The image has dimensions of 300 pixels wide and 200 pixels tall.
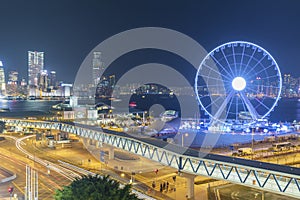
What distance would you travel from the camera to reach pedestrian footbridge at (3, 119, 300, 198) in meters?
20.4

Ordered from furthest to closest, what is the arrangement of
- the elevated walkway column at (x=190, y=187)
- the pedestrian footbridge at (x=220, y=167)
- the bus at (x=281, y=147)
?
the bus at (x=281, y=147), the elevated walkway column at (x=190, y=187), the pedestrian footbridge at (x=220, y=167)

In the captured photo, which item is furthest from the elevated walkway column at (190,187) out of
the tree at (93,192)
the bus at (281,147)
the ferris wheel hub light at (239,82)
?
the ferris wheel hub light at (239,82)

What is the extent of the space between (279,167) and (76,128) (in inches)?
1140


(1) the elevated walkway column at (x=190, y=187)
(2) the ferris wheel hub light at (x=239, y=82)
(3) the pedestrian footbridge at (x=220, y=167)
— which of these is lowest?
(1) the elevated walkway column at (x=190, y=187)

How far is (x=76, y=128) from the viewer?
44344 mm

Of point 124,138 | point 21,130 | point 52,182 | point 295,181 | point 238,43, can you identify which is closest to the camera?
point 295,181

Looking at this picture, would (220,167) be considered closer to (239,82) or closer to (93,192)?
(93,192)

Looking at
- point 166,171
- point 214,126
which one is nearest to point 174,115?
point 214,126

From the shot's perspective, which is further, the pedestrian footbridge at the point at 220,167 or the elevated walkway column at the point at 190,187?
the elevated walkway column at the point at 190,187

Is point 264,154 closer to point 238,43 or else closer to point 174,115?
point 238,43

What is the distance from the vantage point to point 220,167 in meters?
23.6

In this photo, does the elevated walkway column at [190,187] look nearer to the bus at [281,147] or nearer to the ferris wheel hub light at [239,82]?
the bus at [281,147]

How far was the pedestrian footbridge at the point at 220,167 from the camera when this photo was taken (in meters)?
20.4

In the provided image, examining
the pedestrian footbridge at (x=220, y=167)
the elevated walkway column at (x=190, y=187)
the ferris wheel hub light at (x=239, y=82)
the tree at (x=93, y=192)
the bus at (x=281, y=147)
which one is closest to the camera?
the tree at (x=93, y=192)
